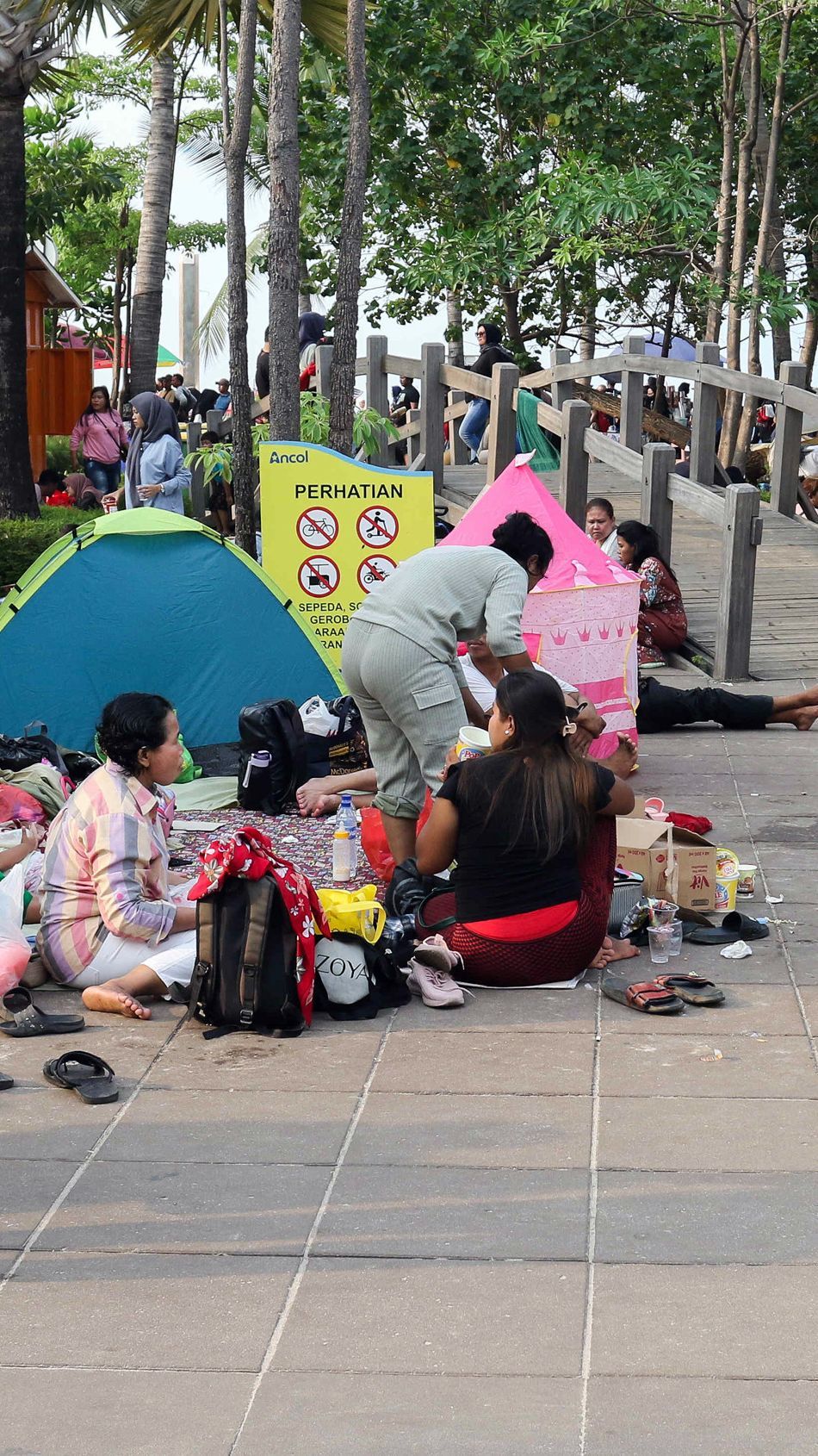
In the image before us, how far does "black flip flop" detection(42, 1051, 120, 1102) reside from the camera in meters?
4.60

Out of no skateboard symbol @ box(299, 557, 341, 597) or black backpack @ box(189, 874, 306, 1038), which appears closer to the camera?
black backpack @ box(189, 874, 306, 1038)

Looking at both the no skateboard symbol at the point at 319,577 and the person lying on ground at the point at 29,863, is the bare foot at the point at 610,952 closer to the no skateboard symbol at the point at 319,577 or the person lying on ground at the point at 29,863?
the person lying on ground at the point at 29,863

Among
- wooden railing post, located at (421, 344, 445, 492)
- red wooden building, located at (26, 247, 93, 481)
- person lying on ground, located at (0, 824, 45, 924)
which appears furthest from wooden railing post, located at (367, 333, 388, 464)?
person lying on ground, located at (0, 824, 45, 924)

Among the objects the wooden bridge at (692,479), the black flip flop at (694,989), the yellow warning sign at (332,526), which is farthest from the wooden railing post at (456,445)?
the black flip flop at (694,989)

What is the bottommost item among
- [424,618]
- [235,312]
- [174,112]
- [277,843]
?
[277,843]

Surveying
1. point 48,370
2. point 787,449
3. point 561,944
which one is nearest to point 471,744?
point 561,944

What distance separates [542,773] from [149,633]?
3989mm

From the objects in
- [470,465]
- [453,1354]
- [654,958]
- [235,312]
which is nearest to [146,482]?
[235,312]

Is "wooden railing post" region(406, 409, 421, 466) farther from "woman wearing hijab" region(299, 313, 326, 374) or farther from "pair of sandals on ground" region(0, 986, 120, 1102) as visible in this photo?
"pair of sandals on ground" region(0, 986, 120, 1102)

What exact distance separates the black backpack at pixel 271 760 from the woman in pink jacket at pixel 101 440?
433 inches

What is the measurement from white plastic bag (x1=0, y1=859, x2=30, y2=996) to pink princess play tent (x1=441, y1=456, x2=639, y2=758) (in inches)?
123

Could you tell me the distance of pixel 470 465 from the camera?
51.5 feet

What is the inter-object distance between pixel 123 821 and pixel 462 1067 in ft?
4.76

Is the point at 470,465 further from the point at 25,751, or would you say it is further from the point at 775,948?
the point at 775,948
